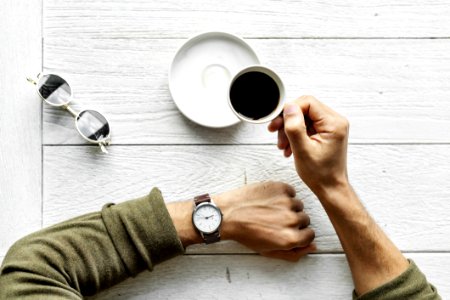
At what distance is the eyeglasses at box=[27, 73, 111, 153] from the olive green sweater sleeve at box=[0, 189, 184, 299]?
139 millimetres

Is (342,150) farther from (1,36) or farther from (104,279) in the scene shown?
(1,36)

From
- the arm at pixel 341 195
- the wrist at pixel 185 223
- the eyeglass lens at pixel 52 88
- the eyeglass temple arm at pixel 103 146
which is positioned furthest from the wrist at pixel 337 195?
the eyeglass lens at pixel 52 88

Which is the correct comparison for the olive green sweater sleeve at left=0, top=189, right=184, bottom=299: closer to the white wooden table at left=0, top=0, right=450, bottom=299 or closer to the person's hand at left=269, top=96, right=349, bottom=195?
the white wooden table at left=0, top=0, right=450, bottom=299

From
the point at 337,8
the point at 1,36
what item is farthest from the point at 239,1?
the point at 1,36

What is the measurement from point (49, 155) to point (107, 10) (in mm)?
293

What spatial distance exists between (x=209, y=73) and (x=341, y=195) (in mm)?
326

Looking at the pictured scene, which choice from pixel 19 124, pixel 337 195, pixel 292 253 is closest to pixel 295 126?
pixel 337 195

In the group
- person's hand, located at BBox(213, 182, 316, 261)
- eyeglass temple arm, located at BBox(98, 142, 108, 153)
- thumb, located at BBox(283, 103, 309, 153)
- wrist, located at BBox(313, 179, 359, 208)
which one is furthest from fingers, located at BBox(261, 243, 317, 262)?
eyeglass temple arm, located at BBox(98, 142, 108, 153)

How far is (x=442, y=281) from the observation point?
1.08 meters

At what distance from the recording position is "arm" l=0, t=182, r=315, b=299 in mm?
936

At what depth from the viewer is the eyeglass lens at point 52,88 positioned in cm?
105

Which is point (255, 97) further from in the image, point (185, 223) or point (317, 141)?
point (185, 223)

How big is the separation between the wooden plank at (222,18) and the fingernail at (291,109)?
22 cm

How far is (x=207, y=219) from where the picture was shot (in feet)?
3.37
